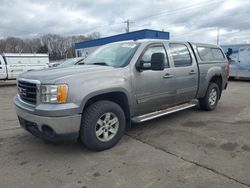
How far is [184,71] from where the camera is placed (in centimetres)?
525

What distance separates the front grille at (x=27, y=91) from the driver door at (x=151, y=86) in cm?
165

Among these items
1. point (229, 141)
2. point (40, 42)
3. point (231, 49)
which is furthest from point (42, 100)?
point (40, 42)

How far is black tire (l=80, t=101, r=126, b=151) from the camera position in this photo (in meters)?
3.65

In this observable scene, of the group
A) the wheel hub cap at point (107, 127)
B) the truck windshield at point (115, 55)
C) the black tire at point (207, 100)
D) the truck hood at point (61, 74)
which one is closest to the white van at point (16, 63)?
the truck windshield at point (115, 55)

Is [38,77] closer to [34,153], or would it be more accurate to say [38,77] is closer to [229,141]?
[34,153]

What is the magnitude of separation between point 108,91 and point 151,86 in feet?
3.39

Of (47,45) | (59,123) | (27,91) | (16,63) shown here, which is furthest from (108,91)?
(47,45)

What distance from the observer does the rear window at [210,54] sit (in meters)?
6.07

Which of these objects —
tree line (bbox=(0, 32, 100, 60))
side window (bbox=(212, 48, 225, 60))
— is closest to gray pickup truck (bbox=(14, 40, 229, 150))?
side window (bbox=(212, 48, 225, 60))

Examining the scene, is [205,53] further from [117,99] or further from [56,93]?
[56,93]

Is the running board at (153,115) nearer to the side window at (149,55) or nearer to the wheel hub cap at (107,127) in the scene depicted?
the wheel hub cap at (107,127)

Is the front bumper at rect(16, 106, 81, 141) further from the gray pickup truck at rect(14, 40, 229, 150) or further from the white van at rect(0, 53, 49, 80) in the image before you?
the white van at rect(0, 53, 49, 80)

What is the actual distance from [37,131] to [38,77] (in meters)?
0.82

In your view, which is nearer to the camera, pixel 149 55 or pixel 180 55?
pixel 149 55
